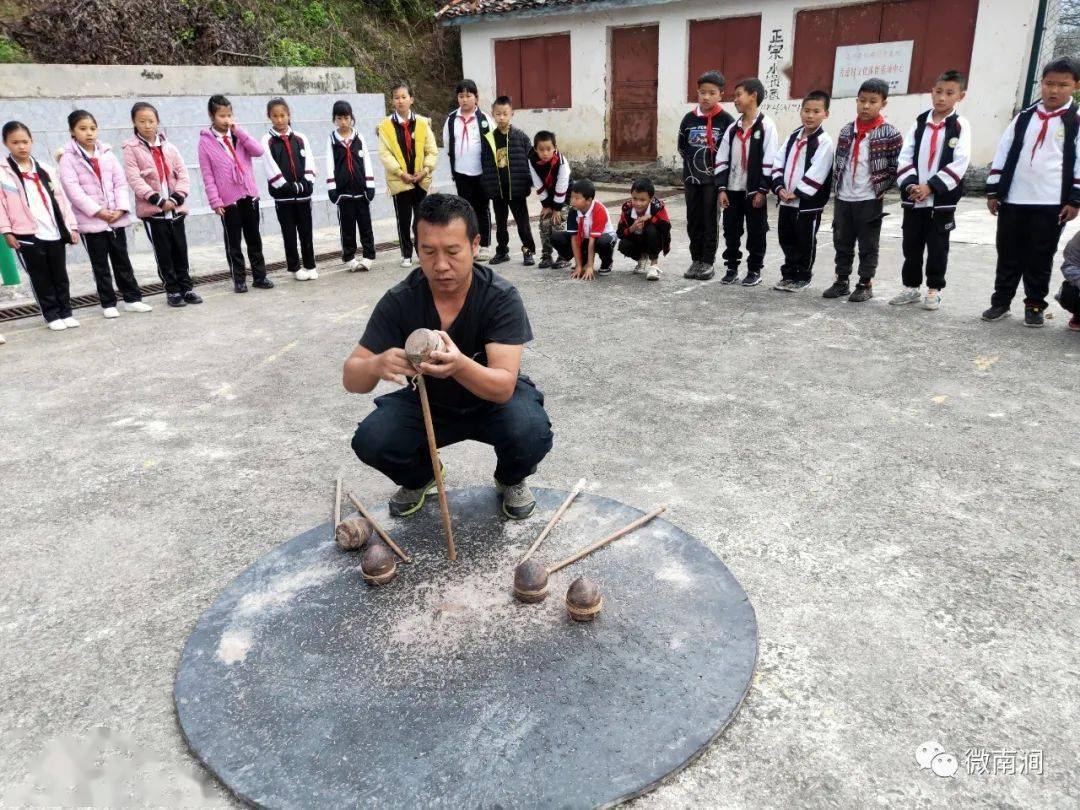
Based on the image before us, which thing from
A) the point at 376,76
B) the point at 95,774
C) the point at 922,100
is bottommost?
the point at 95,774

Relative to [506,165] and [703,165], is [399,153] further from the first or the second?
[703,165]

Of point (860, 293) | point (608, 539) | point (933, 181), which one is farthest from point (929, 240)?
point (608, 539)

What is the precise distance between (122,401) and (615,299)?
3720 mm

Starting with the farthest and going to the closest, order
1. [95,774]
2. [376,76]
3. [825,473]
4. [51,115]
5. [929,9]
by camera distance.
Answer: [376,76] → [929,9] → [51,115] → [825,473] → [95,774]

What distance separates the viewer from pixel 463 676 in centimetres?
211

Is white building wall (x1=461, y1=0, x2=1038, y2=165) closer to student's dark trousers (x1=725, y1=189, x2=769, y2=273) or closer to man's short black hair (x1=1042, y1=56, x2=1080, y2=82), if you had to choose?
student's dark trousers (x1=725, y1=189, x2=769, y2=273)

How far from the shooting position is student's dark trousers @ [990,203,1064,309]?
497 cm

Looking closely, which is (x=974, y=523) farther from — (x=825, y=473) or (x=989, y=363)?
(x=989, y=363)

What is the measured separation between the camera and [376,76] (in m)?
15.8

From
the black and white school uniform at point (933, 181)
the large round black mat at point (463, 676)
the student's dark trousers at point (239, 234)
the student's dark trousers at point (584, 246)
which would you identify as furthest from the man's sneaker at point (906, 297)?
the student's dark trousers at point (239, 234)

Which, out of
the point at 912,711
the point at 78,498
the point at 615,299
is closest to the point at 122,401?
the point at 78,498

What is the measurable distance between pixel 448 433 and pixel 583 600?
0.92 m

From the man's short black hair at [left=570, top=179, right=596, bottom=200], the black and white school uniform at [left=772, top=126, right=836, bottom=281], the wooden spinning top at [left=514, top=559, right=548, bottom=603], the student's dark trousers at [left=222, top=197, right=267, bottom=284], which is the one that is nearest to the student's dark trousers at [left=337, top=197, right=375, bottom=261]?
the student's dark trousers at [left=222, top=197, right=267, bottom=284]

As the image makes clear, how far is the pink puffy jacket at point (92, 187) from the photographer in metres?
5.90
